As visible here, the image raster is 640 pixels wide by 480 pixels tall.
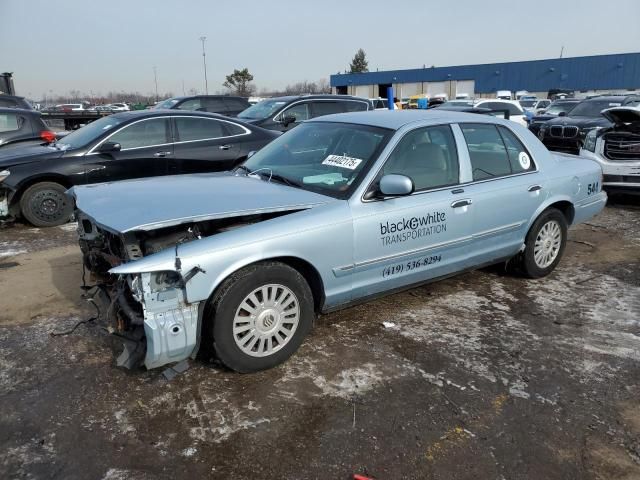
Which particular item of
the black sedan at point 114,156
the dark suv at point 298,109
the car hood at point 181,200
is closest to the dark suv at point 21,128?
the black sedan at point 114,156

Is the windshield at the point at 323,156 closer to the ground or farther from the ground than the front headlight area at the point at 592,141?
farther from the ground

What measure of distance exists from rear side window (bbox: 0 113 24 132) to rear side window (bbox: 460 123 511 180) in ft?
26.6

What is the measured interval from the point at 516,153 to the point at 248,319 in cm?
304

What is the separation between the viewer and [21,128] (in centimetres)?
920

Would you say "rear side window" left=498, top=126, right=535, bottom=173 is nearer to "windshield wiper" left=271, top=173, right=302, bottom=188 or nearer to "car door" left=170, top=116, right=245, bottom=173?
"windshield wiper" left=271, top=173, right=302, bottom=188

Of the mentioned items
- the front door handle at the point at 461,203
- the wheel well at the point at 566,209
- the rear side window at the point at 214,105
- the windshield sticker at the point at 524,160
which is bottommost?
the wheel well at the point at 566,209

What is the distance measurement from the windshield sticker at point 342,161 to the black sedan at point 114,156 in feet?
13.6

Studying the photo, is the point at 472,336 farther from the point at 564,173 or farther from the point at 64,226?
the point at 64,226

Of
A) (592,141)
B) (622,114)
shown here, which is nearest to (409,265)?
(592,141)

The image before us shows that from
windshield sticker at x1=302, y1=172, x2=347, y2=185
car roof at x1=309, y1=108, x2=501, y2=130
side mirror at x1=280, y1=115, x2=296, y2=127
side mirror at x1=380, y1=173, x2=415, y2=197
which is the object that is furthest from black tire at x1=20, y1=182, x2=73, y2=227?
side mirror at x1=380, y1=173, x2=415, y2=197

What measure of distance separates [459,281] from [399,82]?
63521mm

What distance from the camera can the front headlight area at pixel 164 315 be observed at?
116 inches

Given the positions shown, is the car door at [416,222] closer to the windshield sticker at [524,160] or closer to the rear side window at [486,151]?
the rear side window at [486,151]

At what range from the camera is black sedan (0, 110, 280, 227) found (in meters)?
6.98
